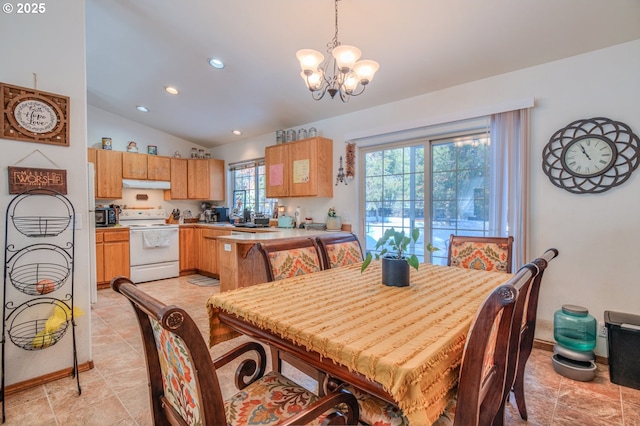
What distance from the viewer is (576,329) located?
2213 mm

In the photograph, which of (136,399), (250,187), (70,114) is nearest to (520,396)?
(136,399)

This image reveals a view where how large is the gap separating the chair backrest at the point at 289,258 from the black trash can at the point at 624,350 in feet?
6.86

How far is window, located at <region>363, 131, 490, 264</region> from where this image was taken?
306 cm

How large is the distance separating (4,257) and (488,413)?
287 cm

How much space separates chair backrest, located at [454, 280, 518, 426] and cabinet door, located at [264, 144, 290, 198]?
3742 mm

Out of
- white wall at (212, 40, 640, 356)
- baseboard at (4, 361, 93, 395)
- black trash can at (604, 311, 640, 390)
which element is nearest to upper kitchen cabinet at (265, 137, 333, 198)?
white wall at (212, 40, 640, 356)

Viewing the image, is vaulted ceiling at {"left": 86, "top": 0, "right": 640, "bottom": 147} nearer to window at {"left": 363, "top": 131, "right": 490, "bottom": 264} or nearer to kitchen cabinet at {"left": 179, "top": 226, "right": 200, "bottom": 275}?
window at {"left": 363, "top": 131, "right": 490, "bottom": 264}

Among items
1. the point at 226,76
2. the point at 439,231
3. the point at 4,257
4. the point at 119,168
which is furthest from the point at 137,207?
the point at 439,231

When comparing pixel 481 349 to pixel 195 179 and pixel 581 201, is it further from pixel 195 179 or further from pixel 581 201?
pixel 195 179

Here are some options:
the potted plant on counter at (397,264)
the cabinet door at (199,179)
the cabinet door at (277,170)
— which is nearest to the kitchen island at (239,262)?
the cabinet door at (277,170)

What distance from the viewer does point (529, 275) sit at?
1.06 metres

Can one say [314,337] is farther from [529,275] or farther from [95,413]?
[95,413]

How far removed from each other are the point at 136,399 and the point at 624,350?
3.31 m

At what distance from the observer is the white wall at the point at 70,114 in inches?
78.2
